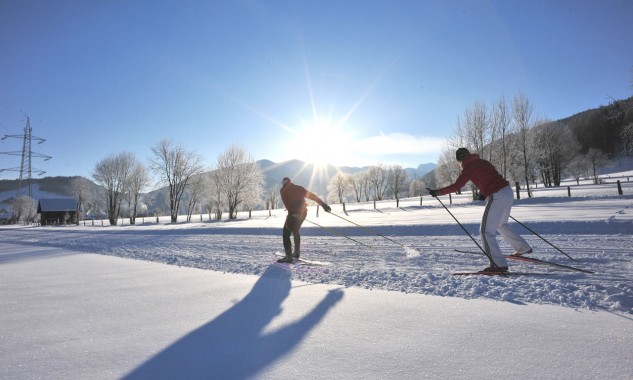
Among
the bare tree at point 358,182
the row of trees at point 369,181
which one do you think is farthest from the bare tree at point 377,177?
the bare tree at point 358,182

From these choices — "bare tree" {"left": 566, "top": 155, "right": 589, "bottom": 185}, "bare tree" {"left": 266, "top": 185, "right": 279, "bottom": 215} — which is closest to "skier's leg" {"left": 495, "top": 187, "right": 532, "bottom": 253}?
"bare tree" {"left": 266, "top": 185, "right": 279, "bottom": 215}

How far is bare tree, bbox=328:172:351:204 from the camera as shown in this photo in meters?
102

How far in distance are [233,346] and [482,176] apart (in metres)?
4.42

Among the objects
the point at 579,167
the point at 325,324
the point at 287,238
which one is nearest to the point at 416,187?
the point at 579,167

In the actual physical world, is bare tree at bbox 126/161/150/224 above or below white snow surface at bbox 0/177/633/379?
above

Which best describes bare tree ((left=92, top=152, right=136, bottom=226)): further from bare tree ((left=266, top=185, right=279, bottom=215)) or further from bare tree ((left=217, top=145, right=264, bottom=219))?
bare tree ((left=266, top=185, right=279, bottom=215))

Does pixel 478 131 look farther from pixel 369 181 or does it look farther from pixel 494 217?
pixel 369 181

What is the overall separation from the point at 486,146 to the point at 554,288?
115 feet

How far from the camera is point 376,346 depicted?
7.02 ft

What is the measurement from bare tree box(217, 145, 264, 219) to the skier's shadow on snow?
134 feet

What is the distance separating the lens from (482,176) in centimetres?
488

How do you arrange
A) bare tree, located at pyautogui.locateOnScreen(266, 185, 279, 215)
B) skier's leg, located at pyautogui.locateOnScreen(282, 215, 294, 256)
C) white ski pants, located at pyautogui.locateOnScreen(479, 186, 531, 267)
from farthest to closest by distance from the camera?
bare tree, located at pyautogui.locateOnScreen(266, 185, 279, 215) < skier's leg, located at pyautogui.locateOnScreen(282, 215, 294, 256) < white ski pants, located at pyautogui.locateOnScreen(479, 186, 531, 267)

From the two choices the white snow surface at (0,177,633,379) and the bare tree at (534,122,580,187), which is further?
the bare tree at (534,122,580,187)

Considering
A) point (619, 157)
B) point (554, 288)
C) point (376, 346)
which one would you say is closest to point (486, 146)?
point (554, 288)
